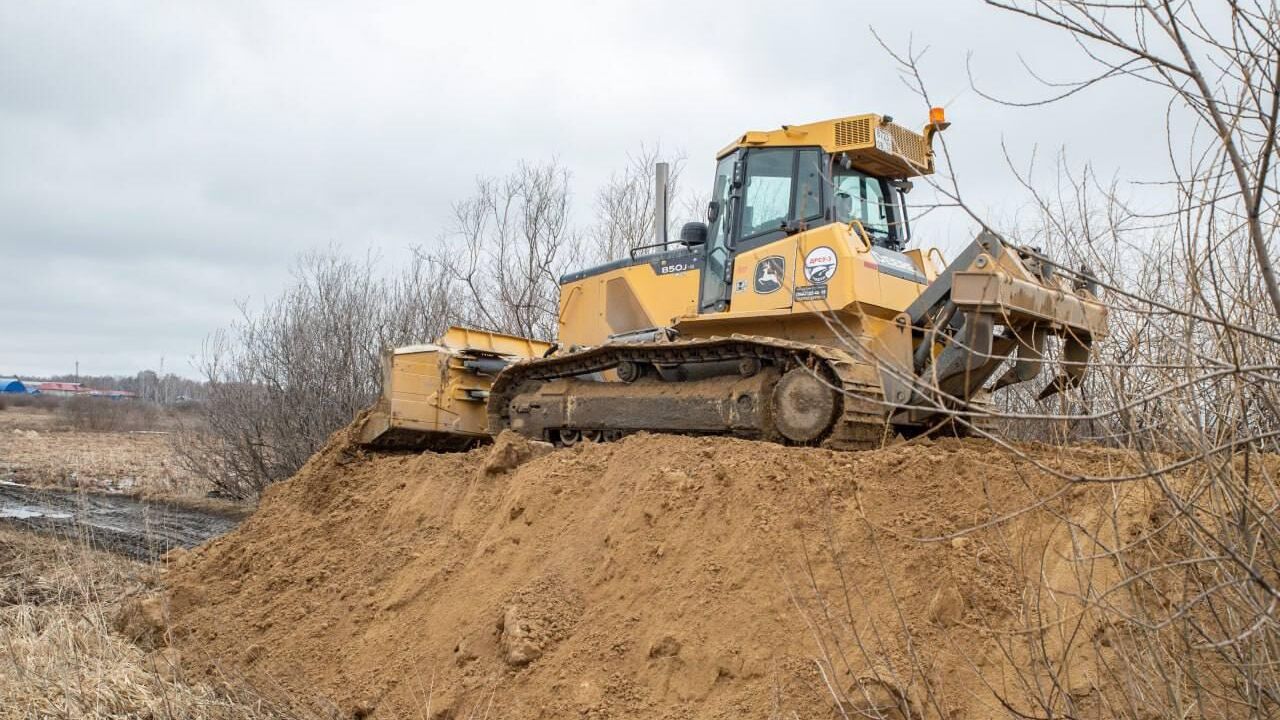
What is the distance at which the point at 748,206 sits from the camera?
311 inches

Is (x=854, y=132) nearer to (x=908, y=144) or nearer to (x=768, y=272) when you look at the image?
(x=908, y=144)

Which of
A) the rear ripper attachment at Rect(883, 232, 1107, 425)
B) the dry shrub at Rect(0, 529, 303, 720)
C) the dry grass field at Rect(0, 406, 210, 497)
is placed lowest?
the dry shrub at Rect(0, 529, 303, 720)

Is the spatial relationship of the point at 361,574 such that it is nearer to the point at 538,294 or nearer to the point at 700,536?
the point at 700,536

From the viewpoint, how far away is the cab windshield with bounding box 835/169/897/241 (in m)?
7.65

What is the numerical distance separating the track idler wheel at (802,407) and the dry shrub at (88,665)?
351 cm

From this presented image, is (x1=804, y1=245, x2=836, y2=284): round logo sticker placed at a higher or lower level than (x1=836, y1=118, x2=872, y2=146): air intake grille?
lower

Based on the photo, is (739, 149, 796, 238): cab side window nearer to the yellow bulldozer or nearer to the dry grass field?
the yellow bulldozer

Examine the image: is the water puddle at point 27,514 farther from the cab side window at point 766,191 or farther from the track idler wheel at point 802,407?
the track idler wheel at point 802,407

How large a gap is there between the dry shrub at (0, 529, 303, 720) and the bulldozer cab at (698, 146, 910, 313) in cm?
445

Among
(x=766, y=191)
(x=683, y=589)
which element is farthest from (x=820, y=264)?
(x=683, y=589)

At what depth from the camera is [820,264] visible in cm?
710

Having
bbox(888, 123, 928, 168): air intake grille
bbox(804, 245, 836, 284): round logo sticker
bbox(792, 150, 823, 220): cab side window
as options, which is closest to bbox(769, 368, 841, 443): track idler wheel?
bbox(804, 245, 836, 284): round logo sticker

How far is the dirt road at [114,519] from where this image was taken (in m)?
11.2

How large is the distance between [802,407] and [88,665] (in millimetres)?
4489
